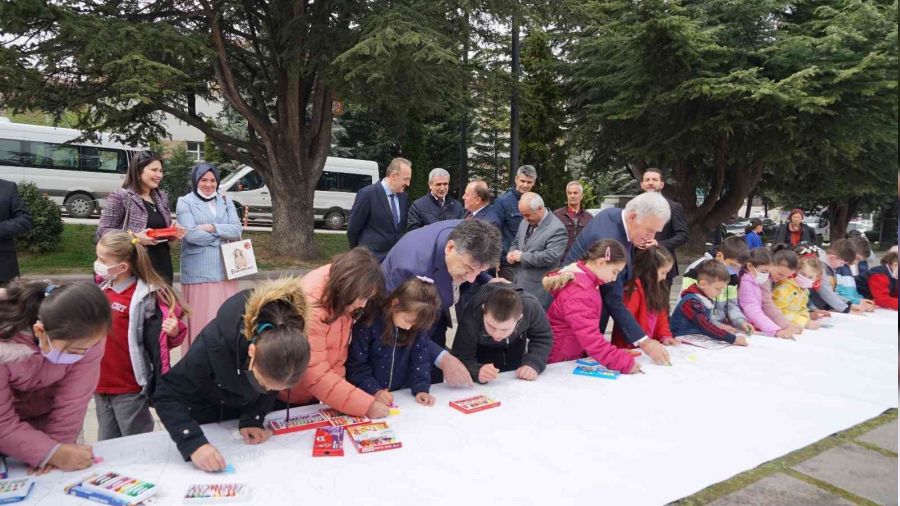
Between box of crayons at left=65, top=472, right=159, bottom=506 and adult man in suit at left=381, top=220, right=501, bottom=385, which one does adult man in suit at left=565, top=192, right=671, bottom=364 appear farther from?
box of crayons at left=65, top=472, right=159, bottom=506

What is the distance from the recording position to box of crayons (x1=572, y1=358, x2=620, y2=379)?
3146mm

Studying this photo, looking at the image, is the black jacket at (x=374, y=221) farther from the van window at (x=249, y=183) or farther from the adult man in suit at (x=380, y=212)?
the van window at (x=249, y=183)

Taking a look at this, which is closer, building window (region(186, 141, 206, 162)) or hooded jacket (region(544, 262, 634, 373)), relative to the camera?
hooded jacket (region(544, 262, 634, 373))

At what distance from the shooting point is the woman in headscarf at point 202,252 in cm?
417

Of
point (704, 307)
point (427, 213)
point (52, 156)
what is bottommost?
point (704, 307)

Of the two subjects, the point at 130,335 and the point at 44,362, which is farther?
the point at 130,335

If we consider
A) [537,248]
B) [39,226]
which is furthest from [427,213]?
[39,226]

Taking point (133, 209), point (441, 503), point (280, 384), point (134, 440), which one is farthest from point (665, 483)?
point (133, 209)

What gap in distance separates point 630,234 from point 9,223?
3809 mm

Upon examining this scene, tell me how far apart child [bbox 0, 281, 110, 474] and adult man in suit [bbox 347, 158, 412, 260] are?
3.02 meters

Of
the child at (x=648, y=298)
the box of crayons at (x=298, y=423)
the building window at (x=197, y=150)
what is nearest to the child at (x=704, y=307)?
the child at (x=648, y=298)

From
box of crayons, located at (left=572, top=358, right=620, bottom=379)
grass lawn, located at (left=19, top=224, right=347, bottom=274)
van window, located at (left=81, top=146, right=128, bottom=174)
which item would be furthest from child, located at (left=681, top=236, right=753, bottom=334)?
van window, located at (left=81, top=146, right=128, bottom=174)

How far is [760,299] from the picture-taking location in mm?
4492

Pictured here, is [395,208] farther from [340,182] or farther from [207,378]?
[340,182]
